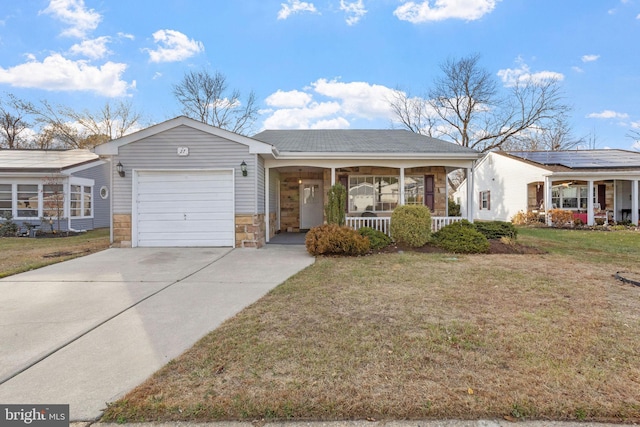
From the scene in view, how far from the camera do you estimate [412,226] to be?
8.08 m

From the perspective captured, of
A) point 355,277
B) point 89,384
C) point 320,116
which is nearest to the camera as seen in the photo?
point 89,384

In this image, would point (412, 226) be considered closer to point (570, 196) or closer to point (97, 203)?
point (570, 196)

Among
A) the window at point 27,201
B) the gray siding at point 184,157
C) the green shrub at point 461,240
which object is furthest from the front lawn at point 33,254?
the green shrub at point 461,240

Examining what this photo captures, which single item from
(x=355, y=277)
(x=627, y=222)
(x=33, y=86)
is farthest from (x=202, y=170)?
(x=33, y=86)

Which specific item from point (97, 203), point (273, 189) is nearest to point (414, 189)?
point (273, 189)

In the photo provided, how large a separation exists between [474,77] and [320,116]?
14258 mm

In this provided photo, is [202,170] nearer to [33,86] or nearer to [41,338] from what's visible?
[41,338]

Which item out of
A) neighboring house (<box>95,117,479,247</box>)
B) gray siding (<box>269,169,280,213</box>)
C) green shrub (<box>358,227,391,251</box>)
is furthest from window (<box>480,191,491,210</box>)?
neighboring house (<box>95,117,479,247</box>)

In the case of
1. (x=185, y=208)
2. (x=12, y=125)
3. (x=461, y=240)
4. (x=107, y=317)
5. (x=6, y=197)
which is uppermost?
(x=12, y=125)

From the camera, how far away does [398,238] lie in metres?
8.31

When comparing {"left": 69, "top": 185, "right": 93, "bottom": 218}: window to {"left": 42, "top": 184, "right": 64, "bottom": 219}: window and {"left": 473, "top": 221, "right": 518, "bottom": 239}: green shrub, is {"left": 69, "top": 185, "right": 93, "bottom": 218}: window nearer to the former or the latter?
{"left": 42, "top": 184, "right": 64, "bottom": 219}: window

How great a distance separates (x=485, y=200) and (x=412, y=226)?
16.1 m

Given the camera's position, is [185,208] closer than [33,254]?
No

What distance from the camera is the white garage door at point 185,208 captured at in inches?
335
